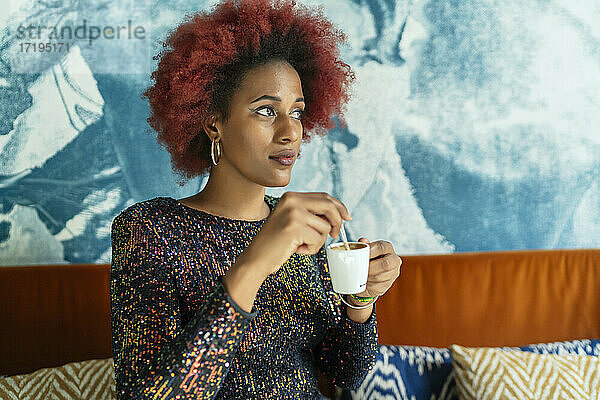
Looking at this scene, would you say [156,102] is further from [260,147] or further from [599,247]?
[599,247]

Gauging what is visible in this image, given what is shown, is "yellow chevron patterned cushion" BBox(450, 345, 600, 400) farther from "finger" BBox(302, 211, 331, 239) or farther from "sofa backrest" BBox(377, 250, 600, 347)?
"finger" BBox(302, 211, 331, 239)

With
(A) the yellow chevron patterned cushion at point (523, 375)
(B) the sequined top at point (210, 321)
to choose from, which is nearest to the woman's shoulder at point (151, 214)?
(B) the sequined top at point (210, 321)

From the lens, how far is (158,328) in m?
1.11

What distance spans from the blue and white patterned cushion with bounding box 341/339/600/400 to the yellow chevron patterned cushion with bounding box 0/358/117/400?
677mm

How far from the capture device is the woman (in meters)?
1.04

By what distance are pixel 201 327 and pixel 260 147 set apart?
1.50 feet

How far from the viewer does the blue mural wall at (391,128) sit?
190 centimetres

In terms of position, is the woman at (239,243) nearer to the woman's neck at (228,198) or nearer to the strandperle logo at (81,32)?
the woman's neck at (228,198)

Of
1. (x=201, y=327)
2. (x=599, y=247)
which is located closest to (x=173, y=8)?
(x=201, y=327)

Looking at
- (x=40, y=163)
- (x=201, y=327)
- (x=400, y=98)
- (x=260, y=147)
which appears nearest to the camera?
(x=201, y=327)

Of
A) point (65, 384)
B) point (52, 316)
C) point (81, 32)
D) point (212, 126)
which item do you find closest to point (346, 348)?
point (212, 126)

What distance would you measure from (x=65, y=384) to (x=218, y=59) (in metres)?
0.95

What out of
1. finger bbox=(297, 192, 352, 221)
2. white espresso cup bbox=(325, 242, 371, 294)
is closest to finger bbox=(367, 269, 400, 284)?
white espresso cup bbox=(325, 242, 371, 294)

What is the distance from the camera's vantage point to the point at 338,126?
2027mm
